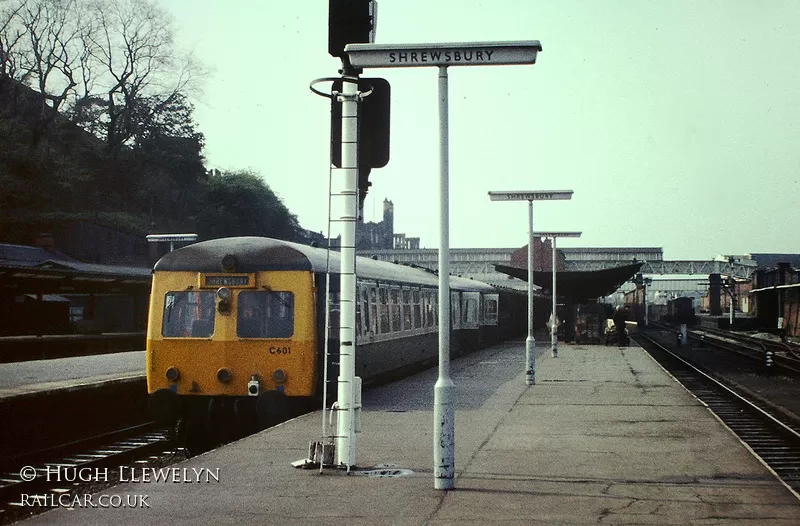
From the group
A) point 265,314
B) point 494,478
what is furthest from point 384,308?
point 494,478

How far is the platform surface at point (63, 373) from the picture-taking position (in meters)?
14.9

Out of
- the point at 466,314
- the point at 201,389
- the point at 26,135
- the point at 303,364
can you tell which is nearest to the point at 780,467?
the point at 303,364

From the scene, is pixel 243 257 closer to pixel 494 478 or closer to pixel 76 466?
pixel 76 466

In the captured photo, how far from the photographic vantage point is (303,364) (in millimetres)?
13180

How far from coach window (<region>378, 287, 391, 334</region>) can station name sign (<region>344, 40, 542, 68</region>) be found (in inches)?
378

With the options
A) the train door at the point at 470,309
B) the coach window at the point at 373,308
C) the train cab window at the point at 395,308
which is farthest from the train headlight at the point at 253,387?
the train door at the point at 470,309

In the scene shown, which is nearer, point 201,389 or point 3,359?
point 201,389

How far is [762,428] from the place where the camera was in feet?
50.1

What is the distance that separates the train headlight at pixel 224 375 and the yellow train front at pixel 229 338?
13mm

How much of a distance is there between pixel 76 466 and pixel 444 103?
6466 mm

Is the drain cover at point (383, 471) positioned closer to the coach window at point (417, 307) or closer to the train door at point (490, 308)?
the coach window at point (417, 307)

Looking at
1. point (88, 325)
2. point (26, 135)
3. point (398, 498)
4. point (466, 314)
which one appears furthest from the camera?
point (26, 135)

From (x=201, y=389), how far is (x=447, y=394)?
554 cm

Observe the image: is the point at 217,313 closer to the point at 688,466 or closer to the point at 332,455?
the point at 332,455
